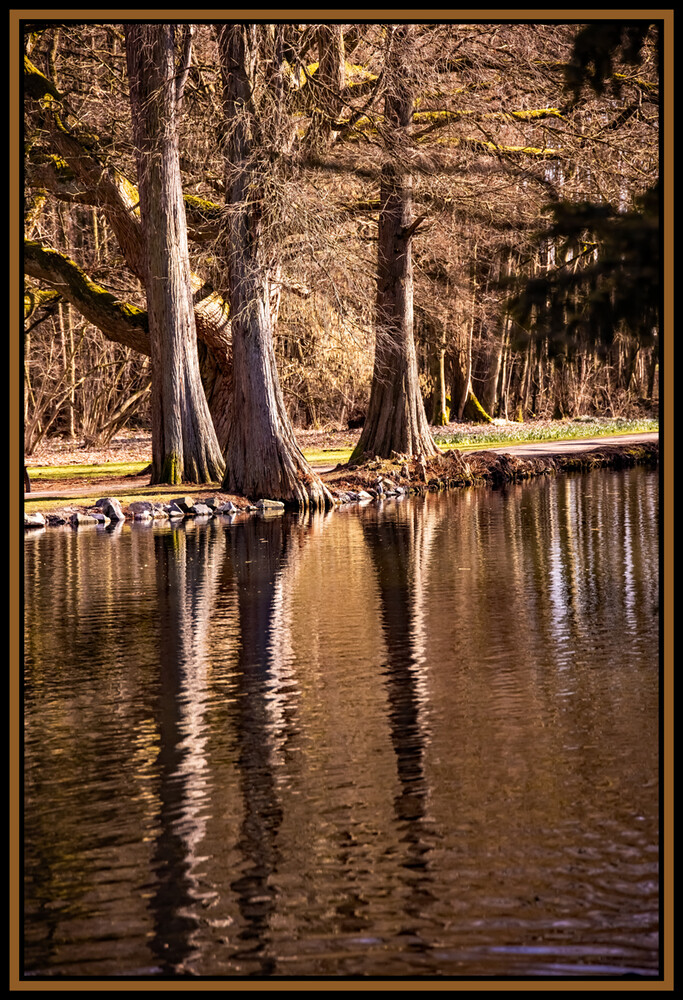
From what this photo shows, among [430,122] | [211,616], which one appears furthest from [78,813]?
[430,122]

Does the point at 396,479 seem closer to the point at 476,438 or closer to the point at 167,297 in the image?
the point at 167,297

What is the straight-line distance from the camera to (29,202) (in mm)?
28781

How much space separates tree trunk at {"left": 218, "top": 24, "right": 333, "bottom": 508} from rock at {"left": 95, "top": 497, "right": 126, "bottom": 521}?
2.32 m

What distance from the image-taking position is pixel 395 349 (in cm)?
2756

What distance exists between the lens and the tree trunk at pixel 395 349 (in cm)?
2712

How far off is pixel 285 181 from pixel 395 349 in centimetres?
643

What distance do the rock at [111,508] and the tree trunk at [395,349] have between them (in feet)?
24.7

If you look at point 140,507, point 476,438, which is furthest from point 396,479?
point 476,438

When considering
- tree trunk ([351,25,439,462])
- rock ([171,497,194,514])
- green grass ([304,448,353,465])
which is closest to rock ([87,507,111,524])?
rock ([171,497,194,514])

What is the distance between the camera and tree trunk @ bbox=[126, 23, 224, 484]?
2361 centimetres

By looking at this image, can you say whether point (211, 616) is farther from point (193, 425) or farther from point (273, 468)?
point (193, 425)

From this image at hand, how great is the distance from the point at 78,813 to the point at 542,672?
147 inches

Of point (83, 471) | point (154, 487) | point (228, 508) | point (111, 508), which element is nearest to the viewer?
point (111, 508)

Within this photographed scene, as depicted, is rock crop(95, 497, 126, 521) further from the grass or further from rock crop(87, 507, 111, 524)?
the grass
